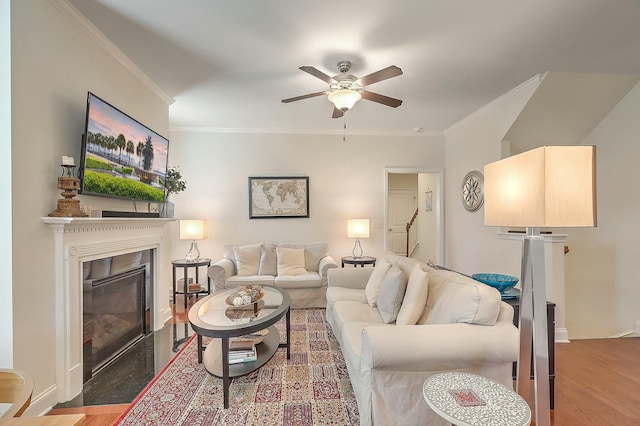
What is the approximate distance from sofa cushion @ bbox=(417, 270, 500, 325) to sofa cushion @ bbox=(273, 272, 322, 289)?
1.95 metres

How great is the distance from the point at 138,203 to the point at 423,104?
3.59 meters

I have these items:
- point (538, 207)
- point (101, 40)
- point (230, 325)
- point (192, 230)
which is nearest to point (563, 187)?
point (538, 207)

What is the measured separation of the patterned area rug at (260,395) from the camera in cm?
181

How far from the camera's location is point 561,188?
1177mm

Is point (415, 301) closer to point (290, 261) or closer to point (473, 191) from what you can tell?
point (290, 261)

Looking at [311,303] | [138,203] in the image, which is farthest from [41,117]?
[311,303]

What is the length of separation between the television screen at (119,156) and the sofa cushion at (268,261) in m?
1.60

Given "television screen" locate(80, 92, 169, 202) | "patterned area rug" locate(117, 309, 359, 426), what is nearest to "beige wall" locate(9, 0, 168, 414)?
"television screen" locate(80, 92, 169, 202)

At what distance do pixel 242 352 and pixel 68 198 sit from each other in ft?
5.49

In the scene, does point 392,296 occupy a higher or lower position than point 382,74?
lower

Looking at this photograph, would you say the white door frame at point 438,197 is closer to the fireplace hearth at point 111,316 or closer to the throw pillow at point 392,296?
the throw pillow at point 392,296

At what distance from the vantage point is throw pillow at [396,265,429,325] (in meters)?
1.96

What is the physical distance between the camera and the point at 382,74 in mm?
2219

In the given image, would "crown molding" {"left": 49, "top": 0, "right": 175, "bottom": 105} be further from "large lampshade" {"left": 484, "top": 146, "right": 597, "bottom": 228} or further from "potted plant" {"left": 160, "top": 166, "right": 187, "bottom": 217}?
"large lampshade" {"left": 484, "top": 146, "right": 597, "bottom": 228}
